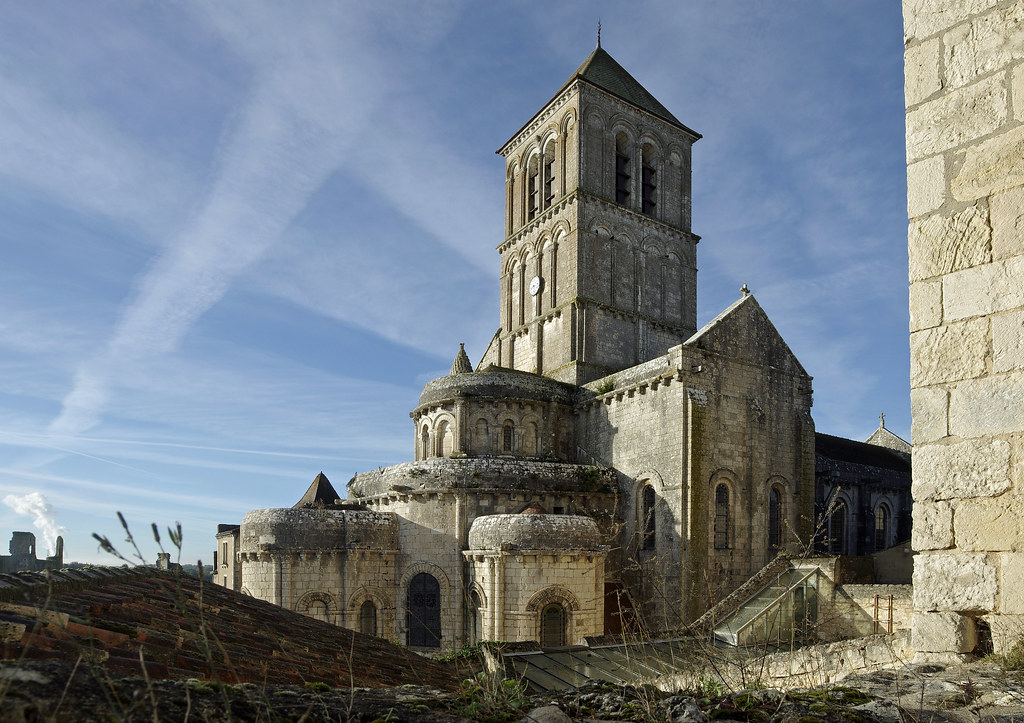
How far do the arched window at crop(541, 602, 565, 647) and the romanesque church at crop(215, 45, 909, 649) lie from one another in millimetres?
42

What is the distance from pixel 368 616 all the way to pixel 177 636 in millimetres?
16512

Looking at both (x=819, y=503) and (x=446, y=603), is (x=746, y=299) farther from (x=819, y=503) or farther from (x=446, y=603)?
(x=446, y=603)

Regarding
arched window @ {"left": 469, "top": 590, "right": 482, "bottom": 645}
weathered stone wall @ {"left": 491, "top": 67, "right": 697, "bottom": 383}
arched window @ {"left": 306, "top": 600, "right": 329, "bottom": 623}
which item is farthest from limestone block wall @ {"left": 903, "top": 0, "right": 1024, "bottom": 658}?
weathered stone wall @ {"left": 491, "top": 67, "right": 697, "bottom": 383}

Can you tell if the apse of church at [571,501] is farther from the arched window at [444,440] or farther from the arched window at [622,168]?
the arched window at [622,168]

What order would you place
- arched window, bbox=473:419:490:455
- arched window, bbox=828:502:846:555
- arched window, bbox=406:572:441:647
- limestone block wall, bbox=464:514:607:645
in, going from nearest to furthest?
limestone block wall, bbox=464:514:607:645 → arched window, bbox=406:572:441:647 → arched window, bbox=473:419:490:455 → arched window, bbox=828:502:846:555

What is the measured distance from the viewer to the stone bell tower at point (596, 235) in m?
25.5

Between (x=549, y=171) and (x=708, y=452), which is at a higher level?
(x=549, y=171)

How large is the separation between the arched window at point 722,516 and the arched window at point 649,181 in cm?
1261

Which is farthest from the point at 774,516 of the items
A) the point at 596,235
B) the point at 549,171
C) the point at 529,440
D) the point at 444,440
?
the point at 549,171

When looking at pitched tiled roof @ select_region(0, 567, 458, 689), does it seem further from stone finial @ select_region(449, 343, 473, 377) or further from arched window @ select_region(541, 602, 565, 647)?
stone finial @ select_region(449, 343, 473, 377)

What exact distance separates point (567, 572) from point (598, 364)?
9.34 m

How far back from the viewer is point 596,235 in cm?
2602

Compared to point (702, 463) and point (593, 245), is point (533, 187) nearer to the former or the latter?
point (593, 245)

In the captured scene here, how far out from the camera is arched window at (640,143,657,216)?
93.2 feet
